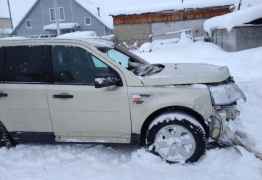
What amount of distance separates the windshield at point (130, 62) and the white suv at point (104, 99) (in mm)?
25

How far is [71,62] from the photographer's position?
4.24m

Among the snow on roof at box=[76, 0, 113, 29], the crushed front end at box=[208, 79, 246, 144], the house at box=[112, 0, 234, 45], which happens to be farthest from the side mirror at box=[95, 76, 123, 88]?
the snow on roof at box=[76, 0, 113, 29]

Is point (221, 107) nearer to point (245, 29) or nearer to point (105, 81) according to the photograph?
point (105, 81)

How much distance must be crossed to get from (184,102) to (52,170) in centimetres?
202

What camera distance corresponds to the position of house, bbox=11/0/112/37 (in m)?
40.3

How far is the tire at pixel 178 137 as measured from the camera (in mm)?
3967

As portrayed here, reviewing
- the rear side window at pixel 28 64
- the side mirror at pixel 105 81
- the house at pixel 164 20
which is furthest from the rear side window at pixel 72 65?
the house at pixel 164 20

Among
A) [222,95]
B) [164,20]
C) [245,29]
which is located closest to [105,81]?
[222,95]

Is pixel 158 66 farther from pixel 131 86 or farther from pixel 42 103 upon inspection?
pixel 42 103

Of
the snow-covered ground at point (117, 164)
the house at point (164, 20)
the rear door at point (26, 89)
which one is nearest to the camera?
the snow-covered ground at point (117, 164)

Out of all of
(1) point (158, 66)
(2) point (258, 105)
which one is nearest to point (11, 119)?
(1) point (158, 66)

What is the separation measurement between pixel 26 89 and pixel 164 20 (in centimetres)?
2130

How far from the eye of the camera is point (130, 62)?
484 centimetres

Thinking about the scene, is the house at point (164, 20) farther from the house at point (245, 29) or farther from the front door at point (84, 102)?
the front door at point (84, 102)
